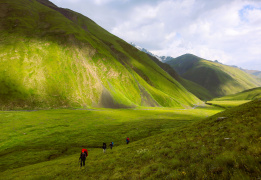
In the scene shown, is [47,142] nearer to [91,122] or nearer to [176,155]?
[91,122]

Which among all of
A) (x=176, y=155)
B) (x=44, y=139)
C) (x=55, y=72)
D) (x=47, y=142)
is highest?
(x=55, y=72)

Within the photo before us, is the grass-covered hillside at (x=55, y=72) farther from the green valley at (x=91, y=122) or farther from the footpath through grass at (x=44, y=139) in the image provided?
the footpath through grass at (x=44, y=139)

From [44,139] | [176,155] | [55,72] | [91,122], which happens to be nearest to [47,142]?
[44,139]

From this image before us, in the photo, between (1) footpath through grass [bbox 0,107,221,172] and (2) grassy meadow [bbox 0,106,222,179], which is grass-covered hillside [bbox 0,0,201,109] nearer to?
(2) grassy meadow [bbox 0,106,222,179]

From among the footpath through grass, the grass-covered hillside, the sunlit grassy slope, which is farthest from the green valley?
the grass-covered hillside

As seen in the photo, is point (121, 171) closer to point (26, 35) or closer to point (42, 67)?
point (42, 67)

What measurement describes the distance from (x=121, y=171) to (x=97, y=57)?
547ft

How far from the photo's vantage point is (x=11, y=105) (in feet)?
281

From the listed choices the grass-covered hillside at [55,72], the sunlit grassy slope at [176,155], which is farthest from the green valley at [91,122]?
the grass-covered hillside at [55,72]

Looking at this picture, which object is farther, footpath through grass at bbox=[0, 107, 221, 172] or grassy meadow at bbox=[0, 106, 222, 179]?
footpath through grass at bbox=[0, 107, 221, 172]

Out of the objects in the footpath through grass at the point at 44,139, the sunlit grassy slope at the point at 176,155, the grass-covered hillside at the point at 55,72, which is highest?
the grass-covered hillside at the point at 55,72

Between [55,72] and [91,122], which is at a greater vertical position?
[55,72]

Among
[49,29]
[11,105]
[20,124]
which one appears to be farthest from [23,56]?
[20,124]

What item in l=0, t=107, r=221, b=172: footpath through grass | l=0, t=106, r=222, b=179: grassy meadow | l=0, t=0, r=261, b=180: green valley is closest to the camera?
l=0, t=0, r=261, b=180: green valley
